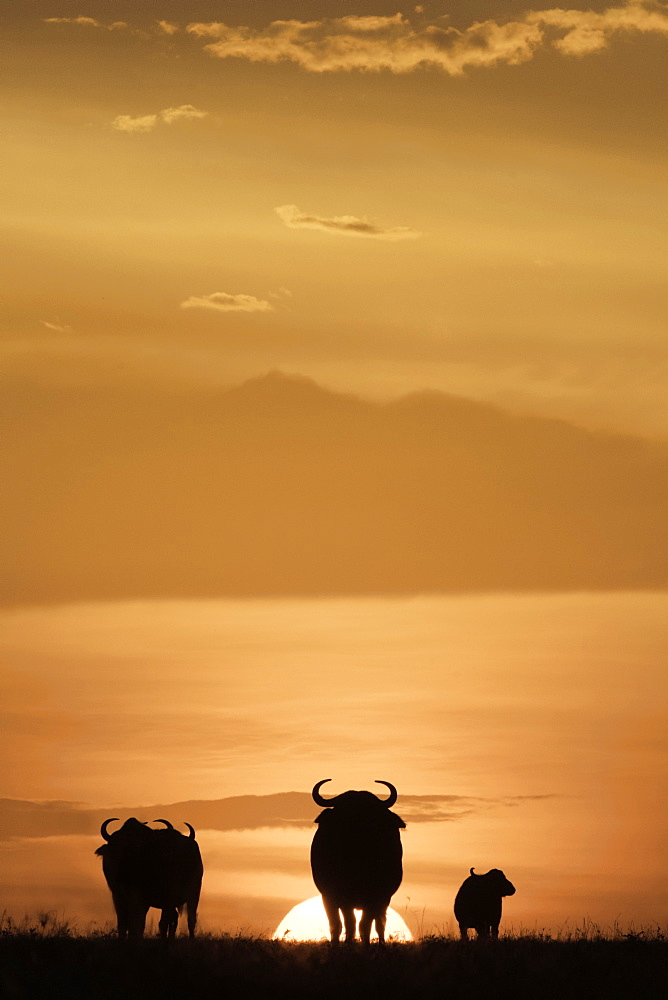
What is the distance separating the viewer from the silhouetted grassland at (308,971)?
44.7 feet

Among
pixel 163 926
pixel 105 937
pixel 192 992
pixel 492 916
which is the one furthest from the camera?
pixel 492 916

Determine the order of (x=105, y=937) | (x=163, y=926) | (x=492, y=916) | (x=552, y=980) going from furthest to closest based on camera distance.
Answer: (x=492, y=916)
(x=163, y=926)
(x=105, y=937)
(x=552, y=980)

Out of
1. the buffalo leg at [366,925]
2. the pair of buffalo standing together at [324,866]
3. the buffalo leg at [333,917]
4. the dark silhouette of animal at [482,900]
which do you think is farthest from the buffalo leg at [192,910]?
the dark silhouette of animal at [482,900]

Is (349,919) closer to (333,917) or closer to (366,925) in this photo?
(333,917)

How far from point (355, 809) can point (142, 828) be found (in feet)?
11.5

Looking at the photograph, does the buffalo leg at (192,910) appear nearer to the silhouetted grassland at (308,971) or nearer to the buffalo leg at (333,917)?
the buffalo leg at (333,917)

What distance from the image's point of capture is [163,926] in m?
20.7

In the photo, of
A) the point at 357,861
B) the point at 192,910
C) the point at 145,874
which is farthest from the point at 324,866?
the point at 192,910

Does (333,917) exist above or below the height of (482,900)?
below

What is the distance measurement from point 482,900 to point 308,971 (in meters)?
12.0

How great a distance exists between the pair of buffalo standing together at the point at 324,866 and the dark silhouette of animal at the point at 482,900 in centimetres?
617

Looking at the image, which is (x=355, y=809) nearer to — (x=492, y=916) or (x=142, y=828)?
(x=142, y=828)

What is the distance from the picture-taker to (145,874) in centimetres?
2038

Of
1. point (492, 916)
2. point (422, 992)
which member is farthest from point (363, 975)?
point (492, 916)
